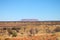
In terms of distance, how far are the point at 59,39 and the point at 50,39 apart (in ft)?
4.13

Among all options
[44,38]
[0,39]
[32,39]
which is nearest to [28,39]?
[32,39]

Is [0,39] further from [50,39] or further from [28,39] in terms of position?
[50,39]

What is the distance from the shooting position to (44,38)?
26.1 meters

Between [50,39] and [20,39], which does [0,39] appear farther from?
[50,39]

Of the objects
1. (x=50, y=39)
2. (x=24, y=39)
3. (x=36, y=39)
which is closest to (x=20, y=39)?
(x=24, y=39)

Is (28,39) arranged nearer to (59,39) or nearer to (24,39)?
(24,39)

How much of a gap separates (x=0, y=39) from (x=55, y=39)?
7332 mm

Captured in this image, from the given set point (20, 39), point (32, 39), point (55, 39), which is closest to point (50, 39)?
point (55, 39)

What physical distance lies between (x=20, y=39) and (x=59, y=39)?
5101 mm

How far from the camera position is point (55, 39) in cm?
2527

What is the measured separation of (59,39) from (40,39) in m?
2.57

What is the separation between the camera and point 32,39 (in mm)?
25547

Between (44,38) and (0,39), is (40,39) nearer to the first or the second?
(44,38)

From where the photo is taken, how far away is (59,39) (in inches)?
969
